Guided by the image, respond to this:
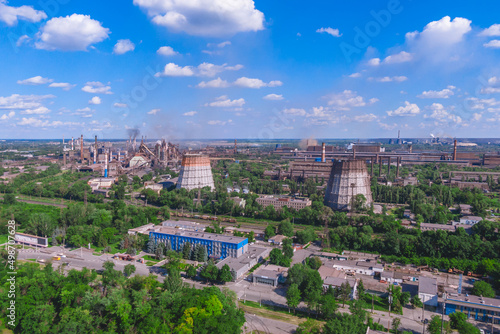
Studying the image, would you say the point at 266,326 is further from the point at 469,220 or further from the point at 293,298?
the point at 469,220

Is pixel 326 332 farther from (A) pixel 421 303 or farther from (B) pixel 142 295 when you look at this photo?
(B) pixel 142 295

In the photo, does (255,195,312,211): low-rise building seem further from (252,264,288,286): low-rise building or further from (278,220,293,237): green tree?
(252,264,288,286): low-rise building

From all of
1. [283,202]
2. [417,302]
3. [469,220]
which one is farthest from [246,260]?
[469,220]

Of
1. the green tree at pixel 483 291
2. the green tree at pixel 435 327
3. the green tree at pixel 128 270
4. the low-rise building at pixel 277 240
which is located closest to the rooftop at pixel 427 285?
the green tree at pixel 483 291

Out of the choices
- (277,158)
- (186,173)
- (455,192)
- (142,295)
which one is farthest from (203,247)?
(277,158)

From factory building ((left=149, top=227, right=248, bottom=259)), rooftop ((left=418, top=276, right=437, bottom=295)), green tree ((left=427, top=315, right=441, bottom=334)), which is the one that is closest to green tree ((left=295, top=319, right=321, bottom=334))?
green tree ((left=427, top=315, right=441, bottom=334))

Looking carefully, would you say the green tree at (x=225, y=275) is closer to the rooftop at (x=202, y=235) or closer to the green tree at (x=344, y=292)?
the rooftop at (x=202, y=235)
